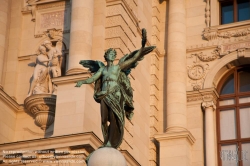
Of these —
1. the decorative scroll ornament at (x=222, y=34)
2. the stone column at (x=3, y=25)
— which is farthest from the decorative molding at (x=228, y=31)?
the stone column at (x=3, y=25)

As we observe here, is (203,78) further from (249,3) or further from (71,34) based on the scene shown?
(71,34)

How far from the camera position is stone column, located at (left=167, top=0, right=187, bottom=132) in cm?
2044

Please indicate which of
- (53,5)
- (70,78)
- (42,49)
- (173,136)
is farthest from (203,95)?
(70,78)

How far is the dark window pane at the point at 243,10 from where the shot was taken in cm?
2194

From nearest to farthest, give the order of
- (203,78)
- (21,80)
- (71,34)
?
1. (71,34)
2. (21,80)
3. (203,78)

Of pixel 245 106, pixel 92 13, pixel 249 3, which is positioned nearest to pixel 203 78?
pixel 245 106

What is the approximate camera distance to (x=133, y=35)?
65.3ft

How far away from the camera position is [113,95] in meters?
11.0

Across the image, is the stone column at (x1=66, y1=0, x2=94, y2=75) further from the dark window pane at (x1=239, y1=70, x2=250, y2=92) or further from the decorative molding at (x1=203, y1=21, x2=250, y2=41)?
the dark window pane at (x1=239, y1=70, x2=250, y2=92)

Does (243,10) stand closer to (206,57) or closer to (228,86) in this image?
(206,57)

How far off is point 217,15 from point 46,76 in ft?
19.5

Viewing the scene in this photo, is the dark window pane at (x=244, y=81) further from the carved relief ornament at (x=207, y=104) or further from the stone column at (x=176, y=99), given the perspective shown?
the stone column at (x=176, y=99)

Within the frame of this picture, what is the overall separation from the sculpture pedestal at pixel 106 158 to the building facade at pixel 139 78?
5.86 metres

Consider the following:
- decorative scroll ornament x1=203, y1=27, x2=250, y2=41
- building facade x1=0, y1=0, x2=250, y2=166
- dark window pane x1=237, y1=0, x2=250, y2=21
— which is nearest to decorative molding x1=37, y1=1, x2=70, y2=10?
building facade x1=0, y1=0, x2=250, y2=166
